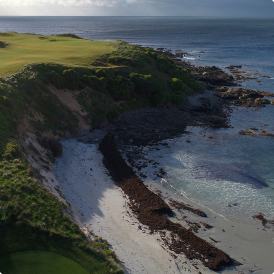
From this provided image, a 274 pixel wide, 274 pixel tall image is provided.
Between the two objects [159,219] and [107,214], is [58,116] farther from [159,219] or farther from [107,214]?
[159,219]

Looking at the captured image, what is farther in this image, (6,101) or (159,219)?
(6,101)

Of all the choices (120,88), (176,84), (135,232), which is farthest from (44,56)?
(135,232)

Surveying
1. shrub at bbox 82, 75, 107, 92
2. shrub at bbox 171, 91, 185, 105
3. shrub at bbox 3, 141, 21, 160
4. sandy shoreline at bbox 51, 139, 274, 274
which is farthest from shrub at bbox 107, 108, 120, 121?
shrub at bbox 3, 141, 21, 160

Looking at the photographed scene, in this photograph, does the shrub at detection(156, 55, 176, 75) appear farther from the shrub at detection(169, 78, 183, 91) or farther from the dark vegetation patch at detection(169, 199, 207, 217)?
the dark vegetation patch at detection(169, 199, 207, 217)

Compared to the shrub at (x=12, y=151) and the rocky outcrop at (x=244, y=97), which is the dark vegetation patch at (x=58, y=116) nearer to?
the shrub at (x=12, y=151)

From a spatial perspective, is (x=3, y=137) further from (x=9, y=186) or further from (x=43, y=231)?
(x=43, y=231)

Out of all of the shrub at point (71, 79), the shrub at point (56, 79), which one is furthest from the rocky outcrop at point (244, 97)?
the shrub at point (56, 79)
